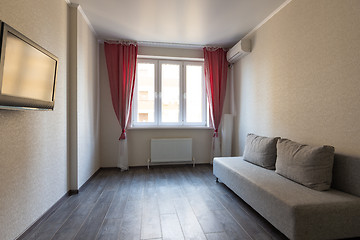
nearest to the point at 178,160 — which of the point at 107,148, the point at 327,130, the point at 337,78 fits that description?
the point at 107,148

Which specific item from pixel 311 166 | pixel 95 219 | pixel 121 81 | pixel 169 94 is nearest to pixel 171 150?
pixel 169 94

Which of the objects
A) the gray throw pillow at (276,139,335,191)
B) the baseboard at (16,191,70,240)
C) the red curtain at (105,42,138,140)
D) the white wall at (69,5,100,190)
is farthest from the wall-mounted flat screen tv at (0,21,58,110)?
the gray throw pillow at (276,139,335,191)

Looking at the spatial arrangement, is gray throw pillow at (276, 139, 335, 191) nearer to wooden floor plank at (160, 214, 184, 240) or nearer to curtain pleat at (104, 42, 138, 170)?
wooden floor plank at (160, 214, 184, 240)

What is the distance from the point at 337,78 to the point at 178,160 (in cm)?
316

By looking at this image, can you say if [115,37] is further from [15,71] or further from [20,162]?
[20,162]

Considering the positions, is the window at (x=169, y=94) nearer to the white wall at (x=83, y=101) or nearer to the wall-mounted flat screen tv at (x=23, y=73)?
the white wall at (x=83, y=101)

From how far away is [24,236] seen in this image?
173 centimetres

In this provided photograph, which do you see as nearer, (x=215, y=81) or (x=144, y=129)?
(x=144, y=129)

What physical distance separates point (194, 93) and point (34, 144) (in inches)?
129

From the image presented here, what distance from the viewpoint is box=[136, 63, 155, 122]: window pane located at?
425 cm

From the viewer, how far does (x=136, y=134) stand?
13.7 feet

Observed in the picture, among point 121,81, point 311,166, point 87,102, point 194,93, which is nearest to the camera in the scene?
point 311,166

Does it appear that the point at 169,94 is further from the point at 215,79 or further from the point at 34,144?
the point at 34,144

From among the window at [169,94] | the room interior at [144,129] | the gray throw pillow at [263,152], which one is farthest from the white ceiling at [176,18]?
the gray throw pillow at [263,152]
